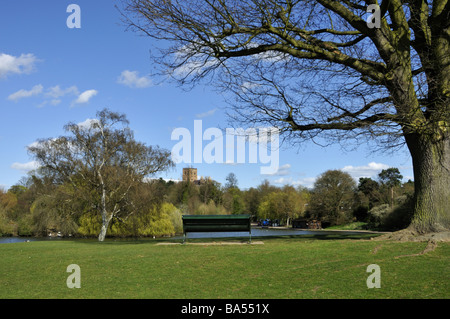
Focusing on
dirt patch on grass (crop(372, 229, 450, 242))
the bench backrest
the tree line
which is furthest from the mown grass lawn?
the tree line

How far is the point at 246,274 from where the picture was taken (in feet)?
21.5

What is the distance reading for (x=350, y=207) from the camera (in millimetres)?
62406

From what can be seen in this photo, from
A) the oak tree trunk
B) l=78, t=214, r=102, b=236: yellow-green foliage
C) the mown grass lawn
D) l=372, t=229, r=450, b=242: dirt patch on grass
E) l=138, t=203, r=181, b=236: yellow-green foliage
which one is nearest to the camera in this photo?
the mown grass lawn

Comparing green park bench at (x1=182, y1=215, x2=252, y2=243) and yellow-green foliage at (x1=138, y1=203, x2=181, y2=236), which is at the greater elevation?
green park bench at (x1=182, y1=215, x2=252, y2=243)

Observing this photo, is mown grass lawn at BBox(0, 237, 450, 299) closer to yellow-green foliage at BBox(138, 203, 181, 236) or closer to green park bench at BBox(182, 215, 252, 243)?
green park bench at BBox(182, 215, 252, 243)

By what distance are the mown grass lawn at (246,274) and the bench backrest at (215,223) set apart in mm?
2490

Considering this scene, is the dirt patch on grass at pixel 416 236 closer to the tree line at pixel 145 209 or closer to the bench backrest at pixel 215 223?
the bench backrest at pixel 215 223

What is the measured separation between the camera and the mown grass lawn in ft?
17.8

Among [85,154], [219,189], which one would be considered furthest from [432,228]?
[219,189]

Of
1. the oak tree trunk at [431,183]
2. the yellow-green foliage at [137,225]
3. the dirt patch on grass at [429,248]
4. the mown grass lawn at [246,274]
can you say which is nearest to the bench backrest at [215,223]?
the mown grass lawn at [246,274]

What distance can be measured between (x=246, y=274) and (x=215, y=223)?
527cm

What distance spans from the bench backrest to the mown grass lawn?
249cm

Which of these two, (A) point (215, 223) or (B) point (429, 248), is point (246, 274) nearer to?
(B) point (429, 248)

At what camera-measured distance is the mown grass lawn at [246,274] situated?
5.43 m
